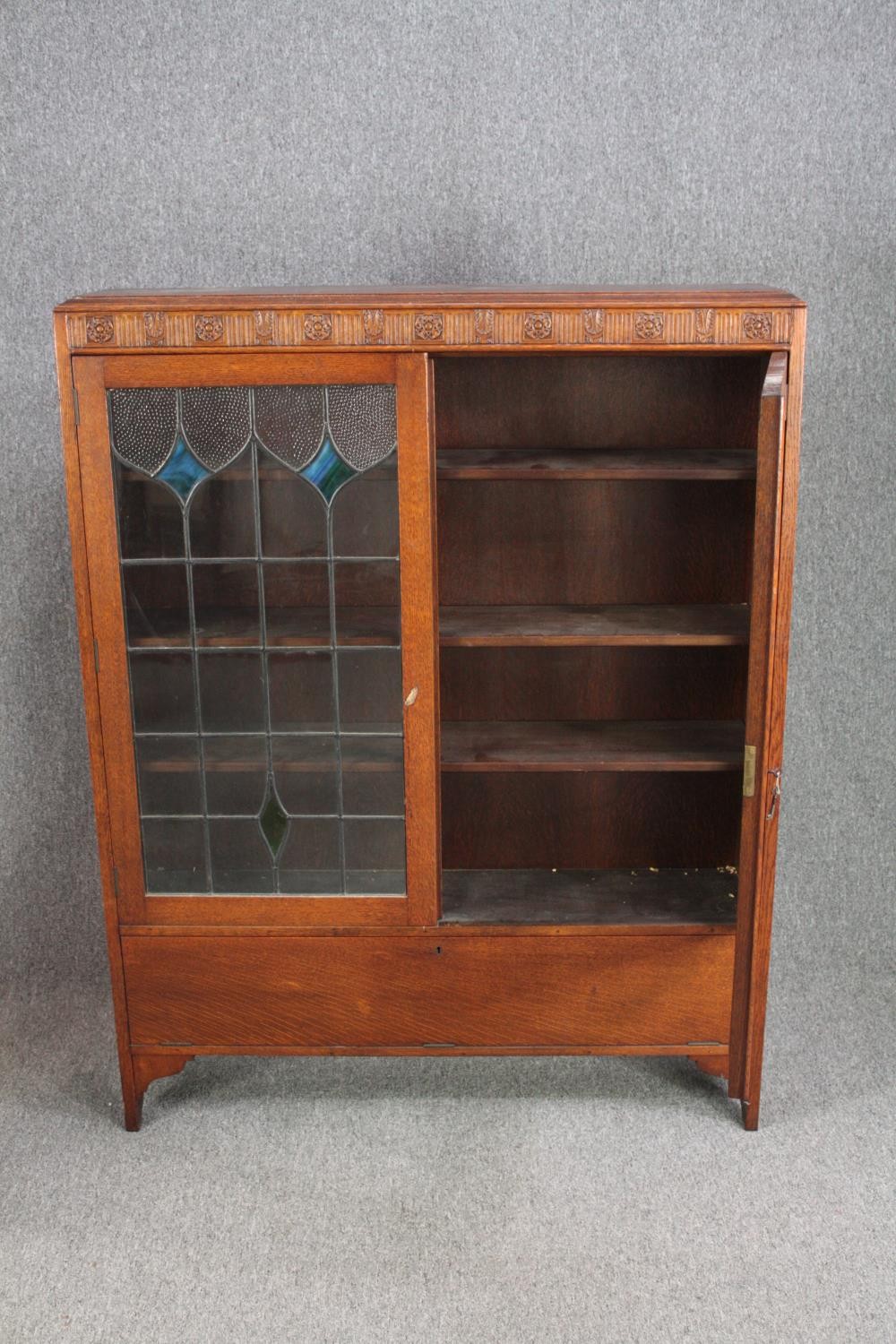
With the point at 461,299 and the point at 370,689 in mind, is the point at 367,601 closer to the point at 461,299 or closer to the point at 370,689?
the point at 370,689

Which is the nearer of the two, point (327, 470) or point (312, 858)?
point (327, 470)

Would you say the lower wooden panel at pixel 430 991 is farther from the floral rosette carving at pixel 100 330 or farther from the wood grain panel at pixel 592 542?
the floral rosette carving at pixel 100 330

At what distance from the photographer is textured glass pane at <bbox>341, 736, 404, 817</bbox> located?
188 cm

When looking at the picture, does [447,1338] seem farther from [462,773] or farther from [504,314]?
[504,314]

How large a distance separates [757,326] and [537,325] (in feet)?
1.01

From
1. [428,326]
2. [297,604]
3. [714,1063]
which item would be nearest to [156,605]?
[297,604]

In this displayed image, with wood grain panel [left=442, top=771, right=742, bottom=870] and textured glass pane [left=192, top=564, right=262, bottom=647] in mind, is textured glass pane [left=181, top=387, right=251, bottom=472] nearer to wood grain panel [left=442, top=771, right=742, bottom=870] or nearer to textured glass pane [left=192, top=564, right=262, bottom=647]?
textured glass pane [left=192, top=564, right=262, bottom=647]

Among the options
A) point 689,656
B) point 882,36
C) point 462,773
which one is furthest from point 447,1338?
point 882,36

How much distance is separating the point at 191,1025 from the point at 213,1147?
0.19 metres

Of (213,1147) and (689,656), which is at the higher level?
(689,656)

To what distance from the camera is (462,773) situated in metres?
2.26

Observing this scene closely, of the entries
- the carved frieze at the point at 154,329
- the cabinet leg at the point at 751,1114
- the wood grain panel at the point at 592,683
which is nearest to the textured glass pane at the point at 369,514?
the carved frieze at the point at 154,329

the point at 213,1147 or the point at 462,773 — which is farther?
the point at 462,773

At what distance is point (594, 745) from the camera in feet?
6.72
